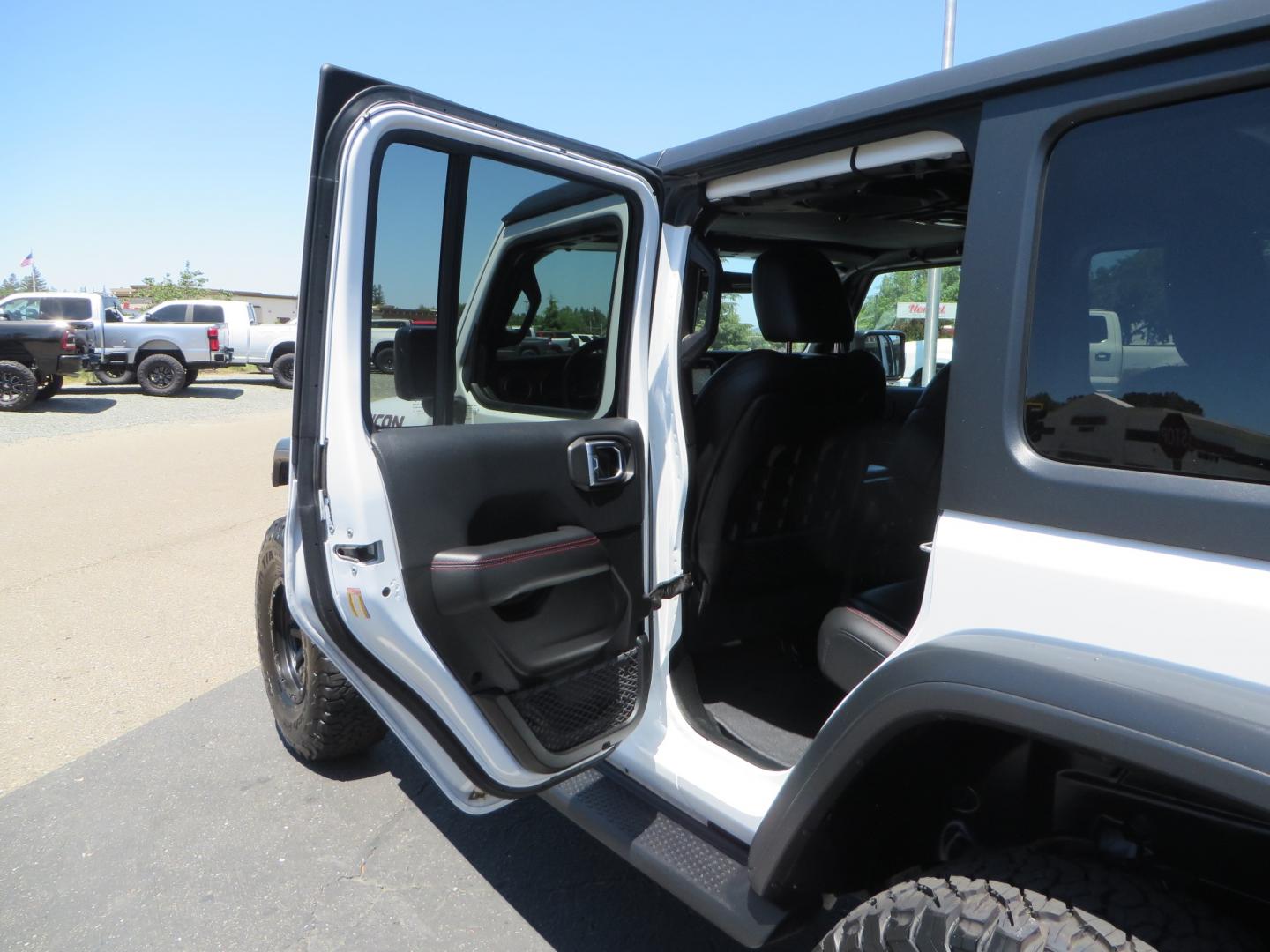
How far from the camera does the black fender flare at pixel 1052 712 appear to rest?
1.05 meters

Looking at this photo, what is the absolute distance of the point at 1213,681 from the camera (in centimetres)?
112

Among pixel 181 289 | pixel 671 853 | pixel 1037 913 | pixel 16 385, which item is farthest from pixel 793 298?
pixel 181 289

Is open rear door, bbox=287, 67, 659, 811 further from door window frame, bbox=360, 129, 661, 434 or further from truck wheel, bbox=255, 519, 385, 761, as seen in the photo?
truck wheel, bbox=255, 519, 385, 761

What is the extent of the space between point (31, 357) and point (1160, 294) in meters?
16.5

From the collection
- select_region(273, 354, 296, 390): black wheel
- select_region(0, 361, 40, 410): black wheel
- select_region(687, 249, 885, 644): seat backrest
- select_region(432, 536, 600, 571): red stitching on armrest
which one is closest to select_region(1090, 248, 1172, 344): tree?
select_region(687, 249, 885, 644): seat backrest

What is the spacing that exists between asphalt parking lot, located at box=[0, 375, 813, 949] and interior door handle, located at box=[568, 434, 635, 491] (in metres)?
1.25

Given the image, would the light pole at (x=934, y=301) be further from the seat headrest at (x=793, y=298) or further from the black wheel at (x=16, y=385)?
the black wheel at (x=16, y=385)

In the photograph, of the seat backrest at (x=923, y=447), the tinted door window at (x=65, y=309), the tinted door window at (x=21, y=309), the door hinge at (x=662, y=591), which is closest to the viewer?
the door hinge at (x=662, y=591)

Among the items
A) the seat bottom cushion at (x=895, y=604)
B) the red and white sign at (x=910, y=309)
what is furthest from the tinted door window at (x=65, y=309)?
the seat bottom cushion at (x=895, y=604)

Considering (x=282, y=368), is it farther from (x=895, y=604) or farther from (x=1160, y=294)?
(x=1160, y=294)

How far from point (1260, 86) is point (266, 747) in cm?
355

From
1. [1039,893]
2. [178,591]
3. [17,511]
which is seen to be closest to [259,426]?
[17,511]

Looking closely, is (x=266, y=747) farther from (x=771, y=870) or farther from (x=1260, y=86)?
(x=1260, y=86)

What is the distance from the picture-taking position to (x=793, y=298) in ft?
7.57
